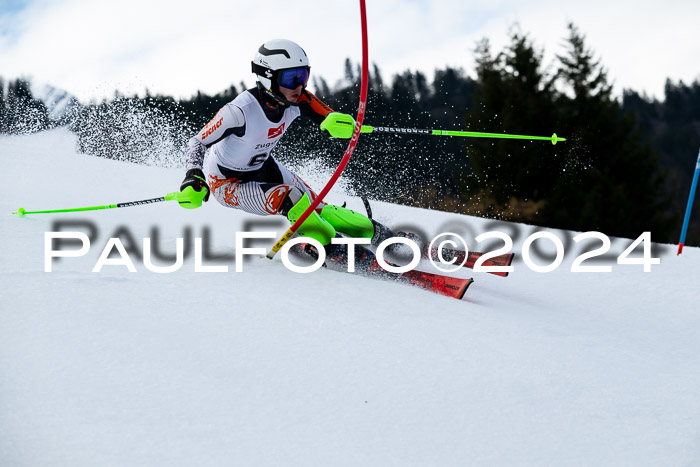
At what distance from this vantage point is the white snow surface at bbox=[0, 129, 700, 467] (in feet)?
6.20

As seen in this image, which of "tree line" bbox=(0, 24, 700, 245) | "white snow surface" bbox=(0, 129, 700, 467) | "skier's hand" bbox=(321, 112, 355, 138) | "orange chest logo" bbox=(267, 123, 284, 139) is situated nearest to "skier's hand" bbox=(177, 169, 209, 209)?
"white snow surface" bbox=(0, 129, 700, 467)

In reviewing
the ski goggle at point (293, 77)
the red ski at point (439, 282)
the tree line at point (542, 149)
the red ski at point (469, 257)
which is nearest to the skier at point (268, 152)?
the ski goggle at point (293, 77)

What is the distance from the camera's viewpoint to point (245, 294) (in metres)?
3.13

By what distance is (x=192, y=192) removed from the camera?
11.7ft

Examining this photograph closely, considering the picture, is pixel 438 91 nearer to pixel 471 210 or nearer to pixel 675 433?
pixel 471 210

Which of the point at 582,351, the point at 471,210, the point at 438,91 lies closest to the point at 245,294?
the point at 582,351

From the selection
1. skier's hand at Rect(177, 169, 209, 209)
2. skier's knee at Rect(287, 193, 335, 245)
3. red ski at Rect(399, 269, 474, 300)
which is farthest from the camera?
skier's knee at Rect(287, 193, 335, 245)

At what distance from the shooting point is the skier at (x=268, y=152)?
147 inches

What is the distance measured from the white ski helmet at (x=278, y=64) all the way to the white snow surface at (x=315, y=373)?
1115 millimetres

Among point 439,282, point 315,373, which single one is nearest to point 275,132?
point 439,282

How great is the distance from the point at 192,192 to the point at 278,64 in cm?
91

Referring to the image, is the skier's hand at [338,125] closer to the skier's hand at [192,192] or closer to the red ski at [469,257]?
the skier's hand at [192,192]

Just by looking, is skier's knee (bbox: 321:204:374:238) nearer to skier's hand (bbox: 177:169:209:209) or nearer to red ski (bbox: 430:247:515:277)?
red ski (bbox: 430:247:515:277)

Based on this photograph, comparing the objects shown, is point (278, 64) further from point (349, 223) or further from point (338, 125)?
point (349, 223)
